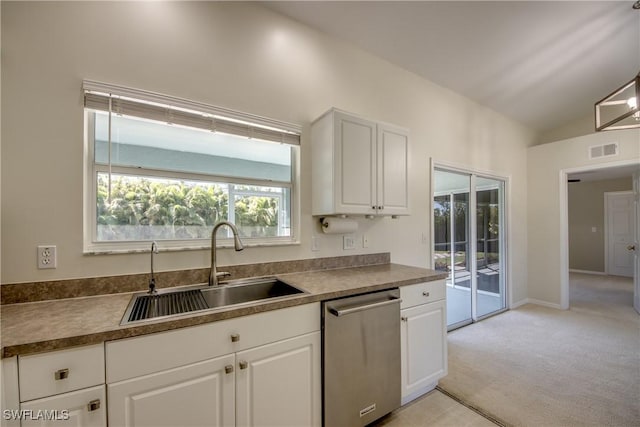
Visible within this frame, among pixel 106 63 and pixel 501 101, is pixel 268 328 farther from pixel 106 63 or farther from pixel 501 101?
pixel 501 101

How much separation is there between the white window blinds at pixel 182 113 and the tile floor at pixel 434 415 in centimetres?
215

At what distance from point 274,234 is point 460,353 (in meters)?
2.28

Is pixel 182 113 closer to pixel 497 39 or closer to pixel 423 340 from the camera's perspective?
pixel 423 340

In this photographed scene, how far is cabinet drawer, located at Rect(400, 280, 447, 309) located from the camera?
6.18 feet

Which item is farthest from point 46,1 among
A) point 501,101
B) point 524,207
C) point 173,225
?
point 524,207

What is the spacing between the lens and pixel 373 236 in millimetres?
2578

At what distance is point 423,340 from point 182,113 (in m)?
2.33

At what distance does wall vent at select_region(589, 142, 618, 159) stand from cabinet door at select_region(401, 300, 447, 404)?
3.73 m

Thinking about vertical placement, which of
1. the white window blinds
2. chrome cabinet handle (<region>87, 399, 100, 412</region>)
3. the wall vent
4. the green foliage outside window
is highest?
the wall vent

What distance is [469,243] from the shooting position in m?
3.58

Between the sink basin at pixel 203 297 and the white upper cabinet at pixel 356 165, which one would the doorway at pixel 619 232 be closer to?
the white upper cabinet at pixel 356 165

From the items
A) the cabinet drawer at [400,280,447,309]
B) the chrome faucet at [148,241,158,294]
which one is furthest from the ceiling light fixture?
the chrome faucet at [148,241,158,294]

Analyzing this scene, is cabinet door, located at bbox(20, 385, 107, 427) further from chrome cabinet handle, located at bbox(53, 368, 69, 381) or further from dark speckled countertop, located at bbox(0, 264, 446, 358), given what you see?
dark speckled countertop, located at bbox(0, 264, 446, 358)

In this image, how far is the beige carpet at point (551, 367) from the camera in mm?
1896
